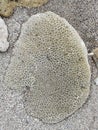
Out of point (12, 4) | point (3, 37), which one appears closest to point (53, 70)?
point (3, 37)

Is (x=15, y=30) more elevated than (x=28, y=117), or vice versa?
(x=15, y=30)

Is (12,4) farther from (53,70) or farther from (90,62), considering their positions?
(90,62)

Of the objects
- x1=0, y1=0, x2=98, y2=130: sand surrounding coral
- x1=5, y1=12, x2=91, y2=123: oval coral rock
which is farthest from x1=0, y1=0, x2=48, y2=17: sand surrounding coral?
x1=5, y1=12, x2=91, y2=123: oval coral rock

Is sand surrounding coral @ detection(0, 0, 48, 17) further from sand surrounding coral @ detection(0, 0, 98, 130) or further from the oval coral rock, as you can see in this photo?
the oval coral rock

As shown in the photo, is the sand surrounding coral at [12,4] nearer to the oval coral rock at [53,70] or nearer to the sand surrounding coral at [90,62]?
the sand surrounding coral at [90,62]

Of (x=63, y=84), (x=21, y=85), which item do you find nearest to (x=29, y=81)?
(x=21, y=85)

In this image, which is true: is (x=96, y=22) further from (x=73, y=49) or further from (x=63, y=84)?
(x=63, y=84)

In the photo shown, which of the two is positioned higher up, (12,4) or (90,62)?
(12,4)
